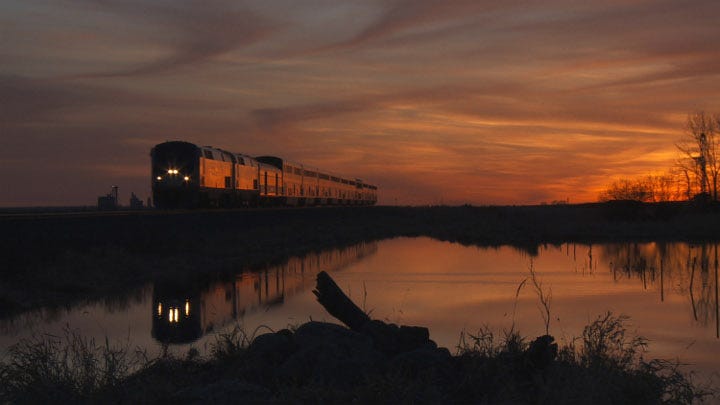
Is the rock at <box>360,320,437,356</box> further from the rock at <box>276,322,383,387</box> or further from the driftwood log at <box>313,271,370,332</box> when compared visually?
the driftwood log at <box>313,271,370,332</box>

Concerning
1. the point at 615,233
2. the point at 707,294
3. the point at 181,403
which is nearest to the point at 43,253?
the point at 181,403

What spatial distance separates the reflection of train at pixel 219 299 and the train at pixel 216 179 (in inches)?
461

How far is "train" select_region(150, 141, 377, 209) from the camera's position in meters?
38.1

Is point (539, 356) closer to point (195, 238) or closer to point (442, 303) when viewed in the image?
point (442, 303)

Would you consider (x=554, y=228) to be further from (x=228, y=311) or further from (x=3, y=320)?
(x=3, y=320)

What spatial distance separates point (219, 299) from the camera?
18859mm

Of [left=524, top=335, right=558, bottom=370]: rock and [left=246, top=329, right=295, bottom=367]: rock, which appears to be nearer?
[left=524, top=335, right=558, bottom=370]: rock

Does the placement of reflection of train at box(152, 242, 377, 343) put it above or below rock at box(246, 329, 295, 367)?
below

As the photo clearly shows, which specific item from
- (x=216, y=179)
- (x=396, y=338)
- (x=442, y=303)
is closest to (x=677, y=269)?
(x=442, y=303)

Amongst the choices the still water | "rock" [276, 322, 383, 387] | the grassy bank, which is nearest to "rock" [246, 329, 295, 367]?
the grassy bank

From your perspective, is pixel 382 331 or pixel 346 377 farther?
pixel 382 331

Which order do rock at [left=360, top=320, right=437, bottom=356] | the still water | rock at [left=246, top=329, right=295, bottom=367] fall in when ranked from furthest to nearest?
the still water < rock at [left=360, top=320, right=437, bottom=356] < rock at [left=246, top=329, right=295, bottom=367]

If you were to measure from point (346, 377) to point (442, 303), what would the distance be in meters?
10.4

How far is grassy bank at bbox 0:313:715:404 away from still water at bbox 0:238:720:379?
2.19 meters
